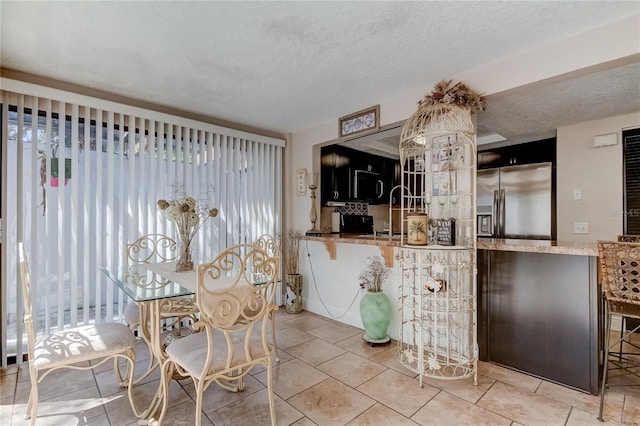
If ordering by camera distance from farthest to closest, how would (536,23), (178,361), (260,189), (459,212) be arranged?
(260,189) → (459,212) → (536,23) → (178,361)

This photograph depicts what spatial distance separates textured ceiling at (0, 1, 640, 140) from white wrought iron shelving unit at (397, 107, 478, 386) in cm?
43

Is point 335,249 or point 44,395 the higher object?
point 335,249

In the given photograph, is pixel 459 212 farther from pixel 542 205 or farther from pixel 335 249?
pixel 542 205

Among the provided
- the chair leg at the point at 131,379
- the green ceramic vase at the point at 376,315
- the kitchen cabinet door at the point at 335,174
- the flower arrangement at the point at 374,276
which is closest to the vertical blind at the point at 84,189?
the chair leg at the point at 131,379

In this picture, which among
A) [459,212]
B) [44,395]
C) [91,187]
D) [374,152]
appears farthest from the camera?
[374,152]

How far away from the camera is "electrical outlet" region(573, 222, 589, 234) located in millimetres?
3486

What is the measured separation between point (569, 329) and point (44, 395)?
362 centimetres

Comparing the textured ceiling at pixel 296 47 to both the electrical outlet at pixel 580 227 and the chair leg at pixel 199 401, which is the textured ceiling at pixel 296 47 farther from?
the chair leg at pixel 199 401

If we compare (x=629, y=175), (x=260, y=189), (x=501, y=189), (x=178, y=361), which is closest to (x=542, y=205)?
(x=501, y=189)

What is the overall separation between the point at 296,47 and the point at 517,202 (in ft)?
11.1

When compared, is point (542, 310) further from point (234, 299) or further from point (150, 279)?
point (150, 279)

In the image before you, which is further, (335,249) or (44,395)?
(335,249)

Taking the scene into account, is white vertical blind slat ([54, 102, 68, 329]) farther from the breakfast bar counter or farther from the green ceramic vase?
the breakfast bar counter

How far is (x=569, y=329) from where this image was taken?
2.19 metres
